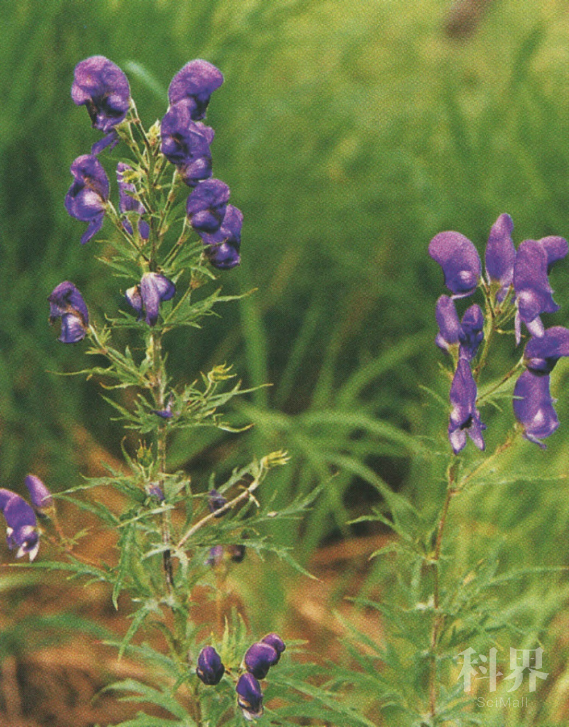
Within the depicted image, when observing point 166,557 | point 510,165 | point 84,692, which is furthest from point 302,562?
point 510,165

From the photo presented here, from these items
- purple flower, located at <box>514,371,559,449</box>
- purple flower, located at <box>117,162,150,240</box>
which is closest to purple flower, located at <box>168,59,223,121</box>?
purple flower, located at <box>117,162,150,240</box>

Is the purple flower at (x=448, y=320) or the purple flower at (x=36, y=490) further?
the purple flower at (x=36, y=490)

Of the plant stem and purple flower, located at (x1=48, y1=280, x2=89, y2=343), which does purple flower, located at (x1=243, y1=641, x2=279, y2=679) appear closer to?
the plant stem

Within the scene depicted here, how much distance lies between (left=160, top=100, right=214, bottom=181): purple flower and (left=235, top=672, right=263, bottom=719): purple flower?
71cm

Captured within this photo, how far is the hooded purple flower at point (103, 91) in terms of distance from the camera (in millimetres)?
1177

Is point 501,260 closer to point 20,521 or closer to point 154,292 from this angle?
point 154,292

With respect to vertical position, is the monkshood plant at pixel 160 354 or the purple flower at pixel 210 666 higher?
the monkshood plant at pixel 160 354

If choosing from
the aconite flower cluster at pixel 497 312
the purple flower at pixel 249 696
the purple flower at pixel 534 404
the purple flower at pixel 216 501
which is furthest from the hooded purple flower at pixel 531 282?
the purple flower at pixel 249 696

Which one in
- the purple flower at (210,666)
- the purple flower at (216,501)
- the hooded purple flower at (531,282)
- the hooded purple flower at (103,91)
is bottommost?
the purple flower at (210,666)

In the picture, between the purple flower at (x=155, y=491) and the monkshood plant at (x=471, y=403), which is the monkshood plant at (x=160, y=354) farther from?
the monkshood plant at (x=471, y=403)

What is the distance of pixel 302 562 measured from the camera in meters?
2.57

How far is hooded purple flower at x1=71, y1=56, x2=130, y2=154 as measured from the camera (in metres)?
1.18

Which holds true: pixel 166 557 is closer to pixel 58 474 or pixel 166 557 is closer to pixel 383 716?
pixel 383 716

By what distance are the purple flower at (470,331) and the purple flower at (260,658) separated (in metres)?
0.50
